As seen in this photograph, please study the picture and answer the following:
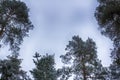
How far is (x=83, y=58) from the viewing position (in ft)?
106

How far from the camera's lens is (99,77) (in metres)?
31.0

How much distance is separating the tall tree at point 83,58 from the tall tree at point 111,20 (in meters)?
8.20

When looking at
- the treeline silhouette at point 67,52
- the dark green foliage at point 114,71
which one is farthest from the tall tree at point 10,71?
the dark green foliage at point 114,71

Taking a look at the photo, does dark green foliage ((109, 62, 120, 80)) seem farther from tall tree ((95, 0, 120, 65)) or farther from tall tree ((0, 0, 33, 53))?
tall tree ((0, 0, 33, 53))

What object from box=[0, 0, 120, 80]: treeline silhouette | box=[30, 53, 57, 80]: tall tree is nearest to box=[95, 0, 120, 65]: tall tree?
box=[0, 0, 120, 80]: treeline silhouette

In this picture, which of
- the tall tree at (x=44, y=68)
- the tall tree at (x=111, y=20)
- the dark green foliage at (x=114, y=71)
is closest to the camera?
the tall tree at (x=111, y=20)

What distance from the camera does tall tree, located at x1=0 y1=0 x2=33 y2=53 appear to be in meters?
25.2

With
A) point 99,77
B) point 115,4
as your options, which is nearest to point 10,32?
point 115,4

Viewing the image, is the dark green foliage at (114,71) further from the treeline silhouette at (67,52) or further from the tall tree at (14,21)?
the tall tree at (14,21)

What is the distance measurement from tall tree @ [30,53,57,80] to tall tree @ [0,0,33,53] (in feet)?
18.3

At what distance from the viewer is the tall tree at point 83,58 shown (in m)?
30.9

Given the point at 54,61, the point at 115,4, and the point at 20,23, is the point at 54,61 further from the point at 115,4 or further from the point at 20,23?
the point at 115,4

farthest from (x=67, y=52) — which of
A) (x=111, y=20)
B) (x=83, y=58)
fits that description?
(x=111, y=20)

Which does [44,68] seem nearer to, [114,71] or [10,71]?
[10,71]
